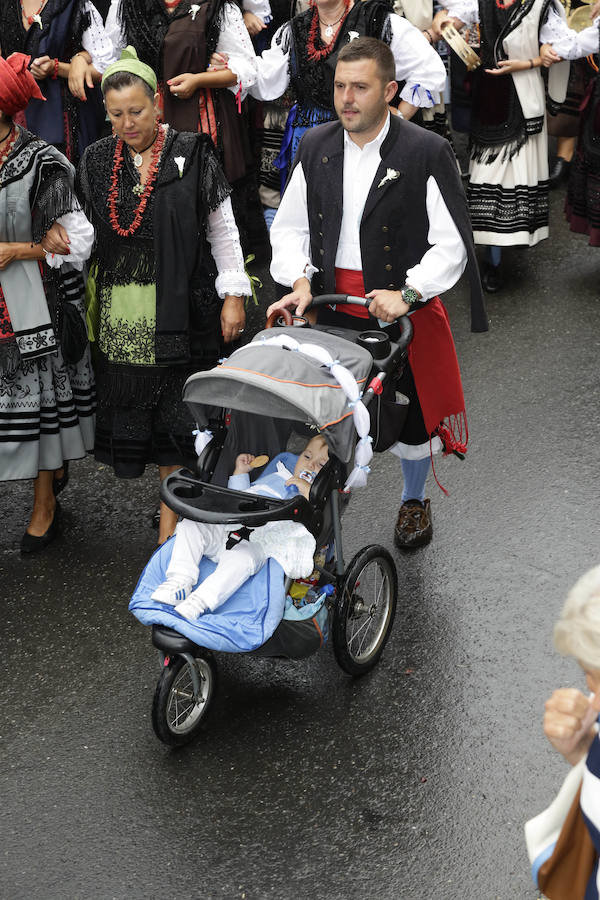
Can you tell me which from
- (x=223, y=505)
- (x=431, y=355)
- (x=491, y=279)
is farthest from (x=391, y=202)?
(x=491, y=279)

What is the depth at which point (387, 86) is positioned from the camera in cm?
443

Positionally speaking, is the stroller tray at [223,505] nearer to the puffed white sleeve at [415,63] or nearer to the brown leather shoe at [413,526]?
the brown leather shoe at [413,526]

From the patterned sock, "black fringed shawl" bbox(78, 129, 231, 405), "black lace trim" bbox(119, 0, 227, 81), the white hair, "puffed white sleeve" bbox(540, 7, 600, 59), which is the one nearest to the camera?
the white hair

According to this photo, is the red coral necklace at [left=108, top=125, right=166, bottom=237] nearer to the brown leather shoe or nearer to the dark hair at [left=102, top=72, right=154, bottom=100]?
the dark hair at [left=102, top=72, right=154, bottom=100]

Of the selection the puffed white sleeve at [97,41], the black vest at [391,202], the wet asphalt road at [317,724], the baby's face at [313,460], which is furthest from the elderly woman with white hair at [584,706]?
the puffed white sleeve at [97,41]

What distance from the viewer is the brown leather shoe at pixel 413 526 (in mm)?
5062

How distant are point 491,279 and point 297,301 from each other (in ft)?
11.0

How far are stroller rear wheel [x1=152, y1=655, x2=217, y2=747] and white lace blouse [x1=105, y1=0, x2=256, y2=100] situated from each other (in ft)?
11.9

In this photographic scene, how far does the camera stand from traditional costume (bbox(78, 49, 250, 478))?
4656 mm

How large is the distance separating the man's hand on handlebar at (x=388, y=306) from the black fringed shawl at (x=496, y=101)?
3207mm

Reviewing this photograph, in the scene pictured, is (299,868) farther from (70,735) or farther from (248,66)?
(248,66)

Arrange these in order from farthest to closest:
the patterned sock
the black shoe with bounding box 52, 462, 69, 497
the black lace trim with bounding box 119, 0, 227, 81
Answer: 1. the black lace trim with bounding box 119, 0, 227, 81
2. the black shoe with bounding box 52, 462, 69, 497
3. the patterned sock

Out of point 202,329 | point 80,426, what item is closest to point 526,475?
point 202,329

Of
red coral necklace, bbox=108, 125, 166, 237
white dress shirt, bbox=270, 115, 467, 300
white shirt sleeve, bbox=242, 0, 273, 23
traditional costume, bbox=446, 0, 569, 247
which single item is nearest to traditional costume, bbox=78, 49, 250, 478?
red coral necklace, bbox=108, 125, 166, 237
